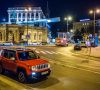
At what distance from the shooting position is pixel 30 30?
88188mm

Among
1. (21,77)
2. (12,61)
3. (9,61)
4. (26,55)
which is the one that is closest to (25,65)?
(21,77)

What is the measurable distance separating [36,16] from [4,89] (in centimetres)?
Result: 12608

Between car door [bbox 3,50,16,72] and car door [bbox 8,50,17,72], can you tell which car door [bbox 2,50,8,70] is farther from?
car door [bbox 8,50,17,72]

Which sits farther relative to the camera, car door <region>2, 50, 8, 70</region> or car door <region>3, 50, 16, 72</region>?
car door <region>2, 50, 8, 70</region>

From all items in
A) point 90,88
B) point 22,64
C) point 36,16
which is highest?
point 36,16

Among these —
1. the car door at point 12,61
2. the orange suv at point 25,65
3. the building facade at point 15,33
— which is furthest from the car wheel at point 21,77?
the building facade at point 15,33

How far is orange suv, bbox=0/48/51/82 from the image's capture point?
42.5 ft

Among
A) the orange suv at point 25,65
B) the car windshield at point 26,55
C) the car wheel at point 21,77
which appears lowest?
the car wheel at point 21,77

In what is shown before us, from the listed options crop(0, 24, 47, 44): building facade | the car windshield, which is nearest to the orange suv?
the car windshield

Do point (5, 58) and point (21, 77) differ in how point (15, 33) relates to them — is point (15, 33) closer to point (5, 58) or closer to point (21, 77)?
point (5, 58)

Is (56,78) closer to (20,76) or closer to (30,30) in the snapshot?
(20,76)

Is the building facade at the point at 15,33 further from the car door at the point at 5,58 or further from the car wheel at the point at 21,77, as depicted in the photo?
the car wheel at the point at 21,77

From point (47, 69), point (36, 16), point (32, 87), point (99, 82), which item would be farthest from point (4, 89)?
point (36, 16)

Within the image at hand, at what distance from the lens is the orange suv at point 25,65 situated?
1297 cm
